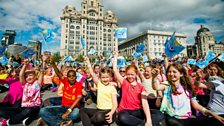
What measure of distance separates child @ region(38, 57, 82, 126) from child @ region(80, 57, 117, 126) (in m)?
0.43

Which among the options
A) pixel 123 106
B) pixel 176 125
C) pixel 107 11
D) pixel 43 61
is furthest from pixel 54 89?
pixel 107 11

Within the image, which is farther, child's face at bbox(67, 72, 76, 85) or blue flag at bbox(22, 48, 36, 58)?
blue flag at bbox(22, 48, 36, 58)

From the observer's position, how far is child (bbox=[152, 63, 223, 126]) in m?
3.29

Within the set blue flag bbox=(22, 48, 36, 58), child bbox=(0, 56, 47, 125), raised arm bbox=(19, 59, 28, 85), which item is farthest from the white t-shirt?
blue flag bbox=(22, 48, 36, 58)

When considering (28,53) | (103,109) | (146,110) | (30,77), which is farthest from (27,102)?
(28,53)

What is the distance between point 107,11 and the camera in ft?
340

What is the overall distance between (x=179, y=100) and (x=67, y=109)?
120 inches

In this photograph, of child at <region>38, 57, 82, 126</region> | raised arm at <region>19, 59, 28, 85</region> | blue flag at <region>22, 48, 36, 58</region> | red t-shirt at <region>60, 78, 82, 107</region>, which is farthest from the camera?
blue flag at <region>22, 48, 36, 58</region>

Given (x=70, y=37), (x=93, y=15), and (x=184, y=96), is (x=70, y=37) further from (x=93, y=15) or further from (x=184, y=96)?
(x=184, y=96)

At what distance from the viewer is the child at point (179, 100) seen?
3.29m

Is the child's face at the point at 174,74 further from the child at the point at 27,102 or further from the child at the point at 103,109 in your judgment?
the child at the point at 27,102

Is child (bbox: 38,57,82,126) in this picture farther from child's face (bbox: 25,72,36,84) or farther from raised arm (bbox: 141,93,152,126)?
raised arm (bbox: 141,93,152,126)

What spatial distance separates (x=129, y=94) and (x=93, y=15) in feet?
322

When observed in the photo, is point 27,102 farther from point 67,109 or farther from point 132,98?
point 132,98
